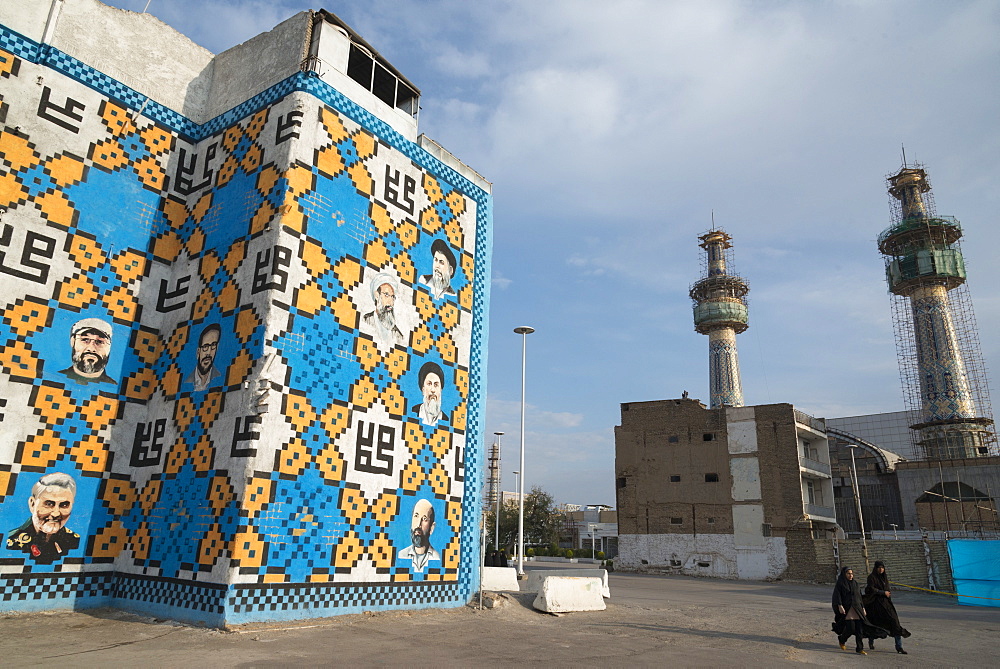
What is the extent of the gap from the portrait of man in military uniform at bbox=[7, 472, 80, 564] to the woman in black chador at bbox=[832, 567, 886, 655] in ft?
47.3

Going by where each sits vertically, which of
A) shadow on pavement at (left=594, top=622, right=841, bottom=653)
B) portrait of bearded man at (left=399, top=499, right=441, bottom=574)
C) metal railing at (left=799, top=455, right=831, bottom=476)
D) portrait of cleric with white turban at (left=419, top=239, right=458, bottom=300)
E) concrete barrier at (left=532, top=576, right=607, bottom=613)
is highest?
portrait of cleric with white turban at (left=419, top=239, right=458, bottom=300)

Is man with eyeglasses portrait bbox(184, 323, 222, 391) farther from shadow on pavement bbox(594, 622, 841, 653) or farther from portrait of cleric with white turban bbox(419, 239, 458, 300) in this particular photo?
shadow on pavement bbox(594, 622, 841, 653)

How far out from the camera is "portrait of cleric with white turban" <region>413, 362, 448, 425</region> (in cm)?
1608

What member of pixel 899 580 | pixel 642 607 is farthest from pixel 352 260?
pixel 899 580

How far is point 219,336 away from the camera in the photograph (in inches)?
533

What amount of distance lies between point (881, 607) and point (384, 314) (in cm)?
1177

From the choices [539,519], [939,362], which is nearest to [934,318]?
[939,362]

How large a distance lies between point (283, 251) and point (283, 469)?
4431 millimetres

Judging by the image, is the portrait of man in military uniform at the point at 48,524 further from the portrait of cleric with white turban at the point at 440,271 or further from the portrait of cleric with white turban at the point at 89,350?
the portrait of cleric with white turban at the point at 440,271

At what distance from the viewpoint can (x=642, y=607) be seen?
1836cm

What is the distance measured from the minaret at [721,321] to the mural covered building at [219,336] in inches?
2341

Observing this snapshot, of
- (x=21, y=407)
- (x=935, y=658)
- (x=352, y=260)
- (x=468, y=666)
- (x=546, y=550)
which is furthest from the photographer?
(x=546, y=550)

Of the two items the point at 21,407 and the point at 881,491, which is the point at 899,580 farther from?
the point at 21,407

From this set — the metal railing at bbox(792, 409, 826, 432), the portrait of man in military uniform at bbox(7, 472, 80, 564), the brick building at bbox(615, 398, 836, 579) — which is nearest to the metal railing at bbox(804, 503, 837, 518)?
the brick building at bbox(615, 398, 836, 579)
